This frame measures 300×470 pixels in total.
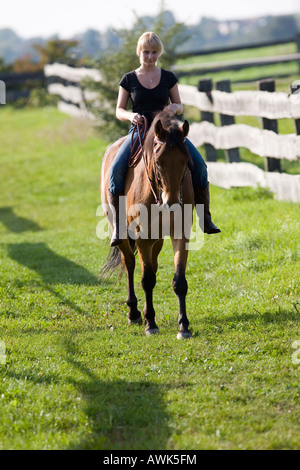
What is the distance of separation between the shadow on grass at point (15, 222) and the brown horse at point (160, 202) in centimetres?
672

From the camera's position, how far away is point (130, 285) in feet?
26.9

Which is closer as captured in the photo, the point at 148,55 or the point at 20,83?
the point at 148,55

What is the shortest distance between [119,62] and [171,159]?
38.2 ft

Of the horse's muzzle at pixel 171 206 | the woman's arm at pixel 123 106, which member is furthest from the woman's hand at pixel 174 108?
Answer: the horse's muzzle at pixel 171 206

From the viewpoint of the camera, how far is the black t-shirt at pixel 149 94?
768 centimetres

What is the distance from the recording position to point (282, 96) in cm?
1114

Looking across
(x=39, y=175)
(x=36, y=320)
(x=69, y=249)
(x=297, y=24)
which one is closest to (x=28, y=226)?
(x=69, y=249)

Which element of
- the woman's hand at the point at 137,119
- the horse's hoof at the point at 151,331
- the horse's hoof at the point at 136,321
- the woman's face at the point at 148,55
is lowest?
the horse's hoof at the point at 151,331

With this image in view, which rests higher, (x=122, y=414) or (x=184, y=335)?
(x=184, y=335)

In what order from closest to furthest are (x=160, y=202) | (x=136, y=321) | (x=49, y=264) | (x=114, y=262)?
(x=160, y=202), (x=136, y=321), (x=114, y=262), (x=49, y=264)

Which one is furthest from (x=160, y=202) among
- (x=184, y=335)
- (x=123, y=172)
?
(x=184, y=335)

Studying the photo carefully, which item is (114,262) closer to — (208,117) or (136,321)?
(136,321)

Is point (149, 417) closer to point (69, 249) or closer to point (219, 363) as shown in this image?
point (219, 363)

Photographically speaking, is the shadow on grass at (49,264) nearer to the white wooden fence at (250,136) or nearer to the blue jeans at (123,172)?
the blue jeans at (123,172)
